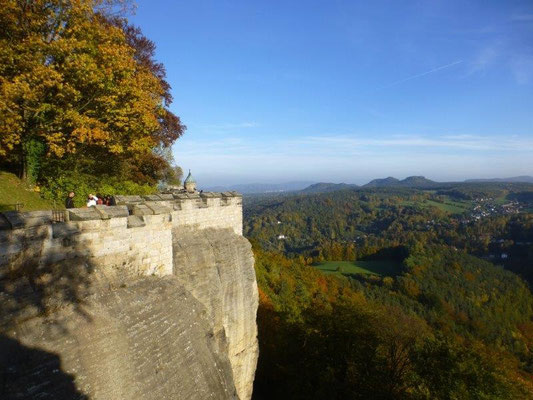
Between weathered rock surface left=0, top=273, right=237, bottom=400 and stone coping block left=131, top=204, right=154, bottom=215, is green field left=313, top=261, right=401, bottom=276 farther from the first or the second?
stone coping block left=131, top=204, right=154, bottom=215

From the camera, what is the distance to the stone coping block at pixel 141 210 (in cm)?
726

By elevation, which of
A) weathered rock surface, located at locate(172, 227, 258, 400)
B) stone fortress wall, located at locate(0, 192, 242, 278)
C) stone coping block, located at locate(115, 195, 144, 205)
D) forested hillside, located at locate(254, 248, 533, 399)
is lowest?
forested hillside, located at locate(254, 248, 533, 399)

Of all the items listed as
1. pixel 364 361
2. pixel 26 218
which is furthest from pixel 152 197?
pixel 364 361

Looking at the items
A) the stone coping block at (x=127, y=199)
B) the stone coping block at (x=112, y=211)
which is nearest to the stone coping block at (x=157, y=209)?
the stone coping block at (x=112, y=211)

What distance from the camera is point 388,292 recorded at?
7881 cm

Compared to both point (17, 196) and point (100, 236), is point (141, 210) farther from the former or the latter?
point (17, 196)

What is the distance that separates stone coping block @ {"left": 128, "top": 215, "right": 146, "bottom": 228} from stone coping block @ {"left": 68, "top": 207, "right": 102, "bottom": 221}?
0.82 metres

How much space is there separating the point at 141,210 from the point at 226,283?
17.1 ft

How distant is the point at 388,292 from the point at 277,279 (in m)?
48.4

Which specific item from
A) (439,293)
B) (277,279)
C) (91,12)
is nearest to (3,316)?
(91,12)

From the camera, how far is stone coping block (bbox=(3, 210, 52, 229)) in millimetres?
4742

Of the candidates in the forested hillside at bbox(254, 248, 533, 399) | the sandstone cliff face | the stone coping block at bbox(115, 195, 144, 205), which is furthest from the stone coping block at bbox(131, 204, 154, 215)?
the forested hillside at bbox(254, 248, 533, 399)

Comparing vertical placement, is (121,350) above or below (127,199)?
below

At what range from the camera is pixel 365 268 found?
10362 cm
